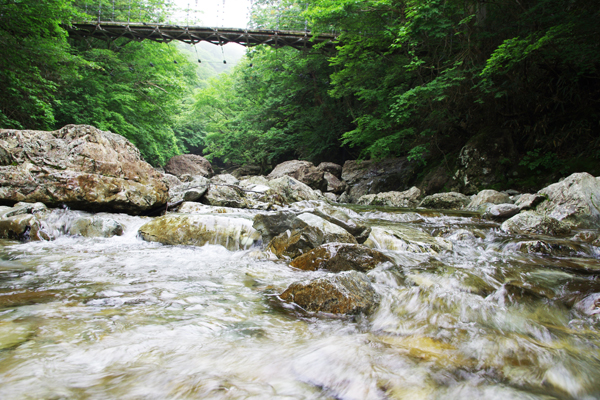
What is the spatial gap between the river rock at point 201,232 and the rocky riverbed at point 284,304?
0.08 feet

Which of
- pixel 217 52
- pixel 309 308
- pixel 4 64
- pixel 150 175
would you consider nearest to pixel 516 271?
pixel 309 308

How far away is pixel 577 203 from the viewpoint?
578 cm

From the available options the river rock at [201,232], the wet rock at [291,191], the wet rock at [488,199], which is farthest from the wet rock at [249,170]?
the river rock at [201,232]

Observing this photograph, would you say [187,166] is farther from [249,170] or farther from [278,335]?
[278,335]

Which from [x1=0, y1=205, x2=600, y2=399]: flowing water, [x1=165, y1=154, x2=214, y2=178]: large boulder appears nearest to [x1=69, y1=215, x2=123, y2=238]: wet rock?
[x1=0, y1=205, x2=600, y2=399]: flowing water

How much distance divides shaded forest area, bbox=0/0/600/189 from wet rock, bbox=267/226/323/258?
23.9ft

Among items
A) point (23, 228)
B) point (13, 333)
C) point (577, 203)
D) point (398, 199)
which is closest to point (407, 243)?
point (577, 203)

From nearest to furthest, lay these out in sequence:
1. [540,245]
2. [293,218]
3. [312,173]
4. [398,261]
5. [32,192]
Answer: [398,261], [540,245], [293,218], [32,192], [312,173]

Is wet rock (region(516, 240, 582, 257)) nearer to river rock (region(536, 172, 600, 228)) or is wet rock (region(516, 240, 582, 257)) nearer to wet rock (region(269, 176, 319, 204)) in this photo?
river rock (region(536, 172, 600, 228))

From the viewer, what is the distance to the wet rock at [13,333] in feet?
5.59

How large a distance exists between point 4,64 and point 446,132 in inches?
596

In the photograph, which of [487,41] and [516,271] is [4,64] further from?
[487,41]

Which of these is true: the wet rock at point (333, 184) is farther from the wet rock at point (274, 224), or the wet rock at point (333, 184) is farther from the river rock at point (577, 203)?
the wet rock at point (274, 224)

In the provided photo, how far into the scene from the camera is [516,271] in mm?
3684
